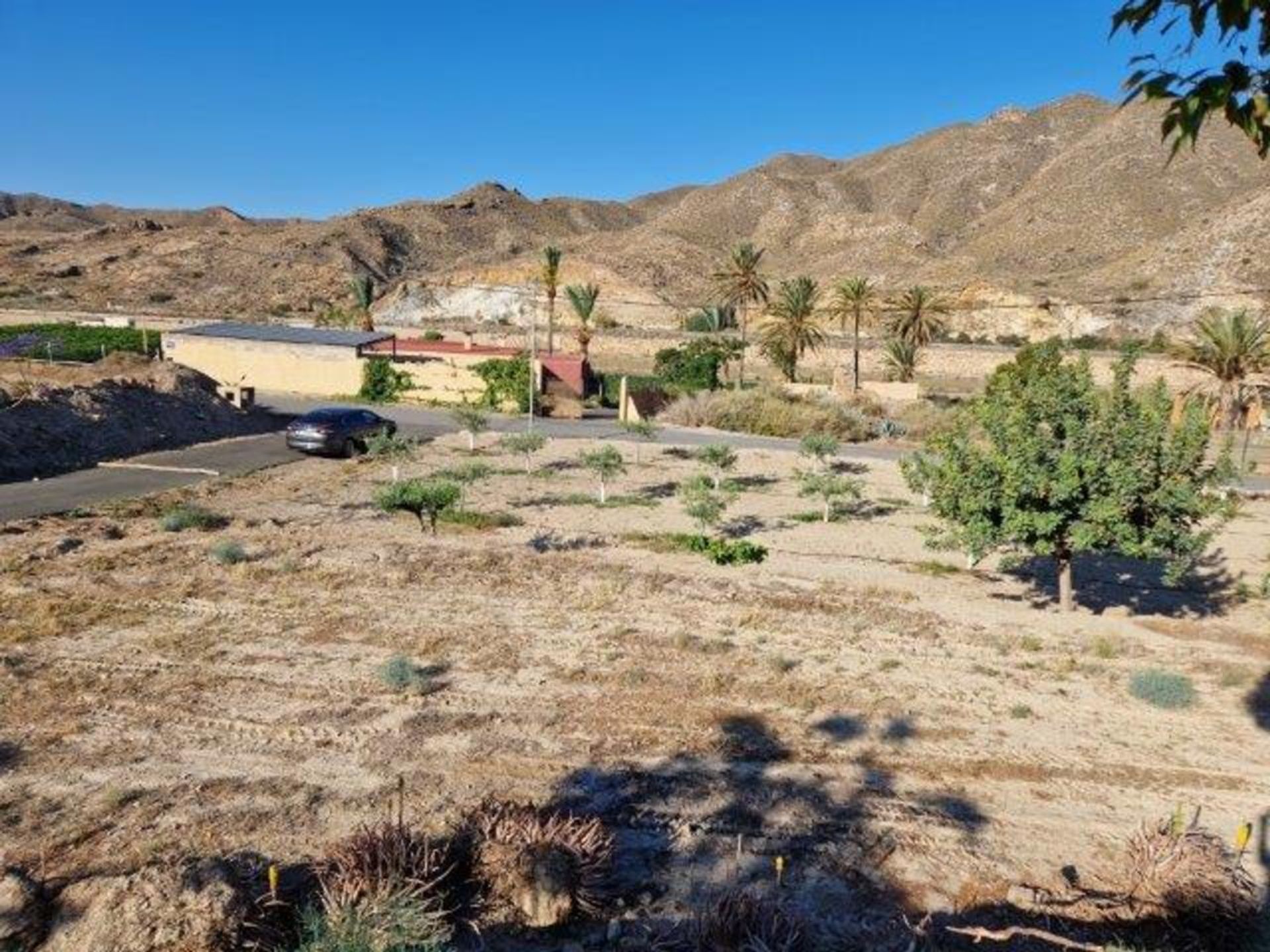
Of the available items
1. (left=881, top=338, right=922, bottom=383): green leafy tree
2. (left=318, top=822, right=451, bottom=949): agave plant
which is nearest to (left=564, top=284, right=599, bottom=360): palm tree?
(left=881, top=338, right=922, bottom=383): green leafy tree

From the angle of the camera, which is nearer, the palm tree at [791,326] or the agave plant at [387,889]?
the agave plant at [387,889]

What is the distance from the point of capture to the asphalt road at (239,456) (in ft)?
69.7

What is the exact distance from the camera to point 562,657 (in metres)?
12.2

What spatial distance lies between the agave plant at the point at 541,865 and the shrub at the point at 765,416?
32855 mm

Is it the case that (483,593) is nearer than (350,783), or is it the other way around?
(350,783)

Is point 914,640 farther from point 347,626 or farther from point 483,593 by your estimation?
point 347,626

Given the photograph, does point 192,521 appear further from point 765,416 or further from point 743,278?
point 743,278

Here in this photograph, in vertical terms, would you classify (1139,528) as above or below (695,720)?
above

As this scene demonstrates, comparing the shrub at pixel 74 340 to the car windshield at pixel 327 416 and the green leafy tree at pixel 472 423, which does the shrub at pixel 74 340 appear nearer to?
the car windshield at pixel 327 416

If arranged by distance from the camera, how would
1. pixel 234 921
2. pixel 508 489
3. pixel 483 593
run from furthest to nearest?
1. pixel 508 489
2. pixel 483 593
3. pixel 234 921

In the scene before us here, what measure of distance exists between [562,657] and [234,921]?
6.19m

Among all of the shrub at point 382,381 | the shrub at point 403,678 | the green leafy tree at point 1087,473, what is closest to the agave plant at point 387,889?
the shrub at point 403,678

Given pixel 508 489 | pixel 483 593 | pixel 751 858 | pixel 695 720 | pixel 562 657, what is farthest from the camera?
pixel 508 489

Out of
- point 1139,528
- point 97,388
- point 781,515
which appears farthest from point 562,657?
point 97,388
